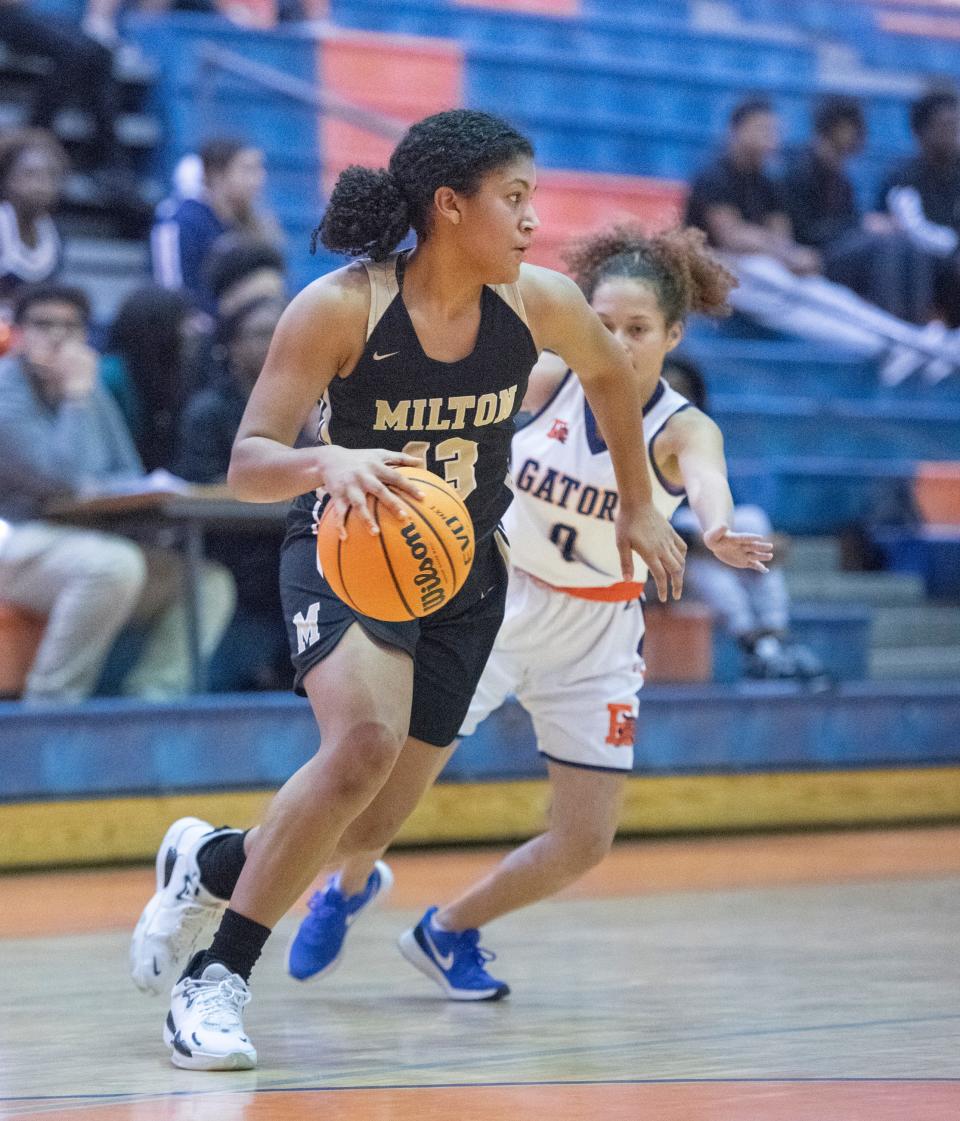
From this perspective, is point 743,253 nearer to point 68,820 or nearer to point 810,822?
point 810,822

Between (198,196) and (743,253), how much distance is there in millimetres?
3060

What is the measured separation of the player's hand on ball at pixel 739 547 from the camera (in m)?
3.50

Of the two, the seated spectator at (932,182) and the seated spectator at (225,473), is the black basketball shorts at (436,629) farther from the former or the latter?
the seated spectator at (932,182)

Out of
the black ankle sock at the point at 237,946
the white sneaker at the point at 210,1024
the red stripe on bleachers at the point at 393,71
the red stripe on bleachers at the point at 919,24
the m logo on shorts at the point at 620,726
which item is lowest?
the white sneaker at the point at 210,1024

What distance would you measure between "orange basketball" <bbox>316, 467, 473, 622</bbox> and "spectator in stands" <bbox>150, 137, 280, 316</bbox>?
5304mm

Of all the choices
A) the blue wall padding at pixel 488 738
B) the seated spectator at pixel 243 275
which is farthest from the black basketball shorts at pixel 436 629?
the seated spectator at pixel 243 275

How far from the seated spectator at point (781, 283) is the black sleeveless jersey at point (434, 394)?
6505 mm

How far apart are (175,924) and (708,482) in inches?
56.1

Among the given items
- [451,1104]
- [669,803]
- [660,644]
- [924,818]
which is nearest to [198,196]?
[660,644]

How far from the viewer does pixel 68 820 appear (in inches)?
251

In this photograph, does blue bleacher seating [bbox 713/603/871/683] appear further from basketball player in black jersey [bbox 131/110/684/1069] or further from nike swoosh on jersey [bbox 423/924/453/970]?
basketball player in black jersey [bbox 131/110/684/1069]

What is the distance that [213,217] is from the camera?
8.31 m

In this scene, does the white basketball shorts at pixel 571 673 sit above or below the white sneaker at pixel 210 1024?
above

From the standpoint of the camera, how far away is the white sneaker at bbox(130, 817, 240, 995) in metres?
3.60
